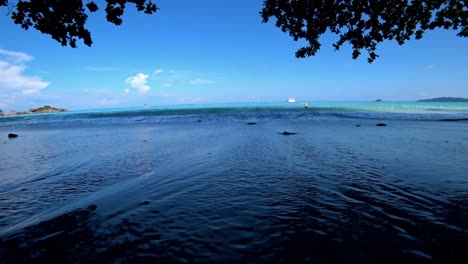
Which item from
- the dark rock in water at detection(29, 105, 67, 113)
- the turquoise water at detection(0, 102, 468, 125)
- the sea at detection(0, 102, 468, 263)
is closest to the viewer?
the sea at detection(0, 102, 468, 263)

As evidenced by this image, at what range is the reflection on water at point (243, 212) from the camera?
432 cm

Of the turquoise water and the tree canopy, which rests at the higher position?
the tree canopy

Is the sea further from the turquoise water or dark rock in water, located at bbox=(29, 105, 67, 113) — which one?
dark rock in water, located at bbox=(29, 105, 67, 113)

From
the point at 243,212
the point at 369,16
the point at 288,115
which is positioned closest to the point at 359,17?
the point at 369,16

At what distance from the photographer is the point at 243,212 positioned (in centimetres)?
585

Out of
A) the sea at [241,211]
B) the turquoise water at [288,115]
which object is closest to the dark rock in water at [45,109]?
the turquoise water at [288,115]

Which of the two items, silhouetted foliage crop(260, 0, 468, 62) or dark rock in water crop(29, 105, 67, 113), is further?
dark rock in water crop(29, 105, 67, 113)

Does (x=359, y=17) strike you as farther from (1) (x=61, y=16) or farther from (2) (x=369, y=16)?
(1) (x=61, y=16)

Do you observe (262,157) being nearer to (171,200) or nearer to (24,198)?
(171,200)

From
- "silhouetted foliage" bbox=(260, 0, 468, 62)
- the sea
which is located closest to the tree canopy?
"silhouetted foliage" bbox=(260, 0, 468, 62)

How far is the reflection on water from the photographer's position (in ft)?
14.2

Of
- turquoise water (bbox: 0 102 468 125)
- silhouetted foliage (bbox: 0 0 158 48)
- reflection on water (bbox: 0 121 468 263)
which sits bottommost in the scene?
reflection on water (bbox: 0 121 468 263)

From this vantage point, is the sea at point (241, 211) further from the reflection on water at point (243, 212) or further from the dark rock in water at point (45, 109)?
the dark rock in water at point (45, 109)

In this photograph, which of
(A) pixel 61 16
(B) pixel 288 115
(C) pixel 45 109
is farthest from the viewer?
(C) pixel 45 109
